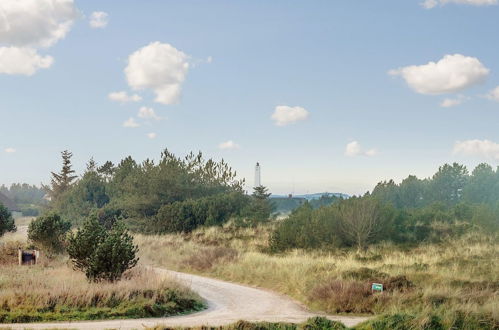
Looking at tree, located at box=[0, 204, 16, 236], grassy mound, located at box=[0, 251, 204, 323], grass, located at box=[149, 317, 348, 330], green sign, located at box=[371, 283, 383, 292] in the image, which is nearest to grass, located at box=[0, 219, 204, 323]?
grassy mound, located at box=[0, 251, 204, 323]

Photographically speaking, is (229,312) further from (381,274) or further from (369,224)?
(369,224)

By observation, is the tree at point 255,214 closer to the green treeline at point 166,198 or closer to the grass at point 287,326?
the green treeline at point 166,198

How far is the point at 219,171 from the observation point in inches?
2159

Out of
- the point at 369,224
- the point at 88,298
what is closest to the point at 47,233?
the point at 88,298

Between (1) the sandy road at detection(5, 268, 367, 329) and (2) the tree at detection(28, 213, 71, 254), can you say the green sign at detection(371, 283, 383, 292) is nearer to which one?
(1) the sandy road at detection(5, 268, 367, 329)

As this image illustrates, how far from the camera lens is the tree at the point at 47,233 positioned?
27875 mm

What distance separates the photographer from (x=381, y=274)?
19844 millimetres

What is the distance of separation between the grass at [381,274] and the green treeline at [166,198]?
7.36 meters

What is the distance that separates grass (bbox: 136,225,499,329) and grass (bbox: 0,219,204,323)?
4784 millimetres

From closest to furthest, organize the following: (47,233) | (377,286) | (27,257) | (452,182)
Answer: (377,286), (27,257), (47,233), (452,182)

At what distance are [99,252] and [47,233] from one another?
10191mm

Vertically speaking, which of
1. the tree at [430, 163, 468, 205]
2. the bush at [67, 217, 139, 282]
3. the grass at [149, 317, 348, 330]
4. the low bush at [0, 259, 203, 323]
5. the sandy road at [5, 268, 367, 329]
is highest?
the tree at [430, 163, 468, 205]

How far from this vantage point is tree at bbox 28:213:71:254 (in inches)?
1097

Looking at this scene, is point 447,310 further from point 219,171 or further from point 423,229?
point 219,171
